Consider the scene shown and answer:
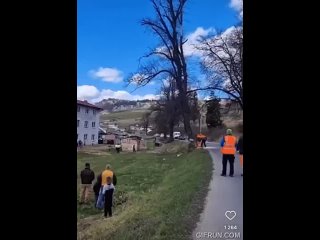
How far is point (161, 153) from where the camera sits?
9.30 ft

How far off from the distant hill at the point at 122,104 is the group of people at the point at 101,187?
42 centimetres

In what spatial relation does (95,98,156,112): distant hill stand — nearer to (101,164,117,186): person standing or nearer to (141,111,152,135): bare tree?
(141,111,152,135): bare tree

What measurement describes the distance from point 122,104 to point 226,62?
0.80 m

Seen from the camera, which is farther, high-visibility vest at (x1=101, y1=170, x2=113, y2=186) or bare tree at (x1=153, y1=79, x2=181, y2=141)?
bare tree at (x1=153, y1=79, x2=181, y2=141)

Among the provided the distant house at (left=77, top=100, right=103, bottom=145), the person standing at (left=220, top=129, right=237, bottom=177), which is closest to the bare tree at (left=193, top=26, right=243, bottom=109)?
the person standing at (left=220, top=129, right=237, bottom=177)

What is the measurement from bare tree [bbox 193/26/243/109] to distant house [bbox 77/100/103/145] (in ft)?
2.61

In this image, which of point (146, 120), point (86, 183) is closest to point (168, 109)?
point (146, 120)

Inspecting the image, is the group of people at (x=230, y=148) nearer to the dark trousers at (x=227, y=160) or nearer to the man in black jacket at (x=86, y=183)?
the dark trousers at (x=227, y=160)

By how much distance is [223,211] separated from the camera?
8.50 feet

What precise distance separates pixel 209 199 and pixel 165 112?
2.25 ft

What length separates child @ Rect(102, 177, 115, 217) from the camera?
2.62m
